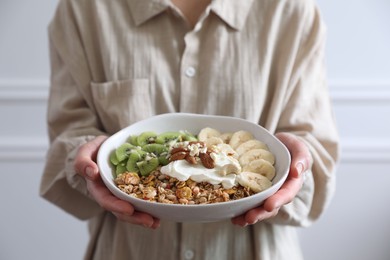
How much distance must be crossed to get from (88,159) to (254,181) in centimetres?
26

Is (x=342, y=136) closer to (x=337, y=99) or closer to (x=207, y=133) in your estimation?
(x=337, y=99)

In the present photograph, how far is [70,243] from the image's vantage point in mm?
1725

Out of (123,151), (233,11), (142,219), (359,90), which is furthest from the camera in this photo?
(359,90)

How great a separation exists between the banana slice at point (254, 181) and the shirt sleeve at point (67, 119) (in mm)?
325

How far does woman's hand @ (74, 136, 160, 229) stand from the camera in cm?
71

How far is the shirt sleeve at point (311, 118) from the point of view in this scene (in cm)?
93

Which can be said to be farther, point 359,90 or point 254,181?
point 359,90

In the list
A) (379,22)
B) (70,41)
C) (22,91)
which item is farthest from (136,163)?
(379,22)

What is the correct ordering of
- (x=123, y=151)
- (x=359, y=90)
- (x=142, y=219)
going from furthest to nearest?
(x=359, y=90) → (x=123, y=151) → (x=142, y=219)

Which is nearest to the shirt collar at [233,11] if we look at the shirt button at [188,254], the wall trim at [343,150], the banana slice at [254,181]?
the banana slice at [254,181]

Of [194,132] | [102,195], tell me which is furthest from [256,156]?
[102,195]

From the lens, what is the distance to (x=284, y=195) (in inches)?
28.8

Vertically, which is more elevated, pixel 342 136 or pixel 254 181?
pixel 254 181

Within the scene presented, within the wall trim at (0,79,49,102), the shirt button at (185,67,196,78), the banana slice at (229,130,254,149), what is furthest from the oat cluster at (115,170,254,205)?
the wall trim at (0,79,49,102)
